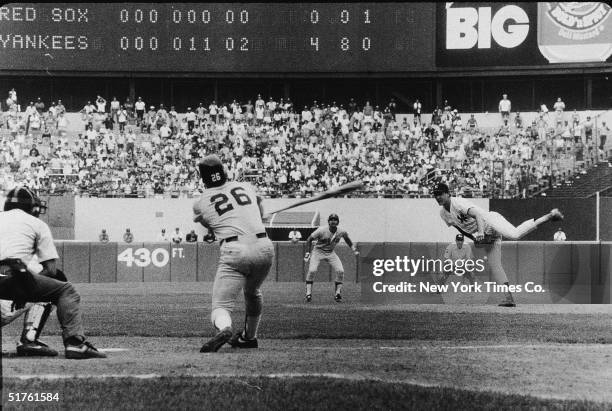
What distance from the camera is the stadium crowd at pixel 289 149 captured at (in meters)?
27.7

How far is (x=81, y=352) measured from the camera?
22.4 feet

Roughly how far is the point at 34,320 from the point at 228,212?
176 centimetres

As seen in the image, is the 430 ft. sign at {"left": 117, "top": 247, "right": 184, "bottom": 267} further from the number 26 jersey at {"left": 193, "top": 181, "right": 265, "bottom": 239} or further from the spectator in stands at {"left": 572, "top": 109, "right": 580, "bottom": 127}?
the number 26 jersey at {"left": 193, "top": 181, "right": 265, "bottom": 239}

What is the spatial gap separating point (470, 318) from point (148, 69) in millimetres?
22883

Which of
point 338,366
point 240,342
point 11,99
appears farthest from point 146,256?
point 338,366

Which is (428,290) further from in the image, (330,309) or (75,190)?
(75,190)

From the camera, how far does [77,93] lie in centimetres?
3466

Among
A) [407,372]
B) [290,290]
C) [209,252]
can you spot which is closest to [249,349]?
[407,372]

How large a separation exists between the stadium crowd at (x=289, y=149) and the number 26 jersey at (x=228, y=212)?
20015 millimetres

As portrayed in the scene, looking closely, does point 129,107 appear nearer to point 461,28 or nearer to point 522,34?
point 461,28

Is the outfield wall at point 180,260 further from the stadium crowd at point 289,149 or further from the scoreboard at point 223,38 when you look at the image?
the scoreboard at point 223,38

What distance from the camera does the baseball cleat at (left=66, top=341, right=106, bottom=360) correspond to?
22.3 ft

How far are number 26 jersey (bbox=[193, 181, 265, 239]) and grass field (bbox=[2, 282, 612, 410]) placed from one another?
39.4 inches

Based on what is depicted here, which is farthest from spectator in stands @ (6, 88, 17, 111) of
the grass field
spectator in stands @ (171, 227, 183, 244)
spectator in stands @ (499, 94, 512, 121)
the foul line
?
the foul line
